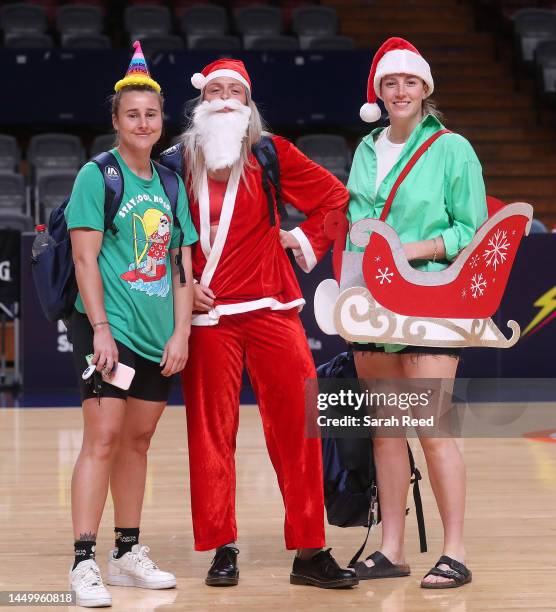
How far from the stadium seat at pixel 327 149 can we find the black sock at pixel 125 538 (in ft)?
26.2

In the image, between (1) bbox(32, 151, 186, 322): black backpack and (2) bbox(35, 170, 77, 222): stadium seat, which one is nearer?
(1) bbox(32, 151, 186, 322): black backpack

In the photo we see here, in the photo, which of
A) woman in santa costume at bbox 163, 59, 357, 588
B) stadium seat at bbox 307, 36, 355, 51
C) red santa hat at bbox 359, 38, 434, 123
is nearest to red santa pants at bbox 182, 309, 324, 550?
woman in santa costume at bbox 163, 59, 357, 588

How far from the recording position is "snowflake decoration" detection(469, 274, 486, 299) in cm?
364

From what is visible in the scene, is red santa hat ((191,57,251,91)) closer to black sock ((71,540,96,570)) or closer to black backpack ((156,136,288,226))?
black backpack ((156,136,288,226))

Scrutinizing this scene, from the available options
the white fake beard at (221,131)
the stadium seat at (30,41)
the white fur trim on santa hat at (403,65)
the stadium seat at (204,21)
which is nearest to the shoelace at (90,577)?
the white fake beard at (221,131)

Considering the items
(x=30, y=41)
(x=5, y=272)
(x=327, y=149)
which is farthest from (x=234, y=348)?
(x=30, y=41)

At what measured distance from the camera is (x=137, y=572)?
376 centimetres

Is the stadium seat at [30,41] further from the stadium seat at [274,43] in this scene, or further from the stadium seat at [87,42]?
the stadium seat at [274,43]

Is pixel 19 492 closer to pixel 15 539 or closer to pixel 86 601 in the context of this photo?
pixel 15 539

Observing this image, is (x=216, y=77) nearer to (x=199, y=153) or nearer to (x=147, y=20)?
(x=199, y=153)

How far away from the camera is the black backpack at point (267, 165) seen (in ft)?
12.6

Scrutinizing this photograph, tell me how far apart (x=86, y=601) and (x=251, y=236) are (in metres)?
1.19

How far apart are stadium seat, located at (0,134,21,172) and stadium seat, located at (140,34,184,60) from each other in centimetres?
161

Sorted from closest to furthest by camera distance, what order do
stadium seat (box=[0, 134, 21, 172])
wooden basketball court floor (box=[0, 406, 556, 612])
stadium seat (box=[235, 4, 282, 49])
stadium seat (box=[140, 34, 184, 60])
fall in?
wooden basketball court floor (box=[0, 406, 556, 612])
stadium seat (box=[0, 134, 21, 172])
stadium seat (box=[140, 34, 184, 60])
stadium seat (box=[235, 4, 282, 49])
